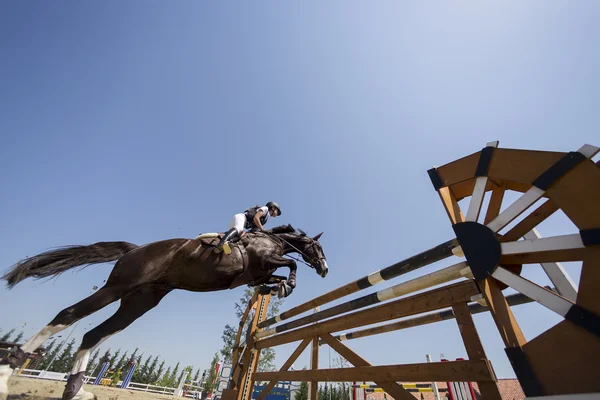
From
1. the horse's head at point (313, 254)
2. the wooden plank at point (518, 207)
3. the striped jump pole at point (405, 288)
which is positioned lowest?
the striped jump pole at point (405, 288)

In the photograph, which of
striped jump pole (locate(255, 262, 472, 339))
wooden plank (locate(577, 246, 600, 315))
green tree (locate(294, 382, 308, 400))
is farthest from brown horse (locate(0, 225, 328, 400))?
green tree (locate(294, 382, 308, 400))

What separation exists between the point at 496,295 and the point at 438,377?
0.60 meters

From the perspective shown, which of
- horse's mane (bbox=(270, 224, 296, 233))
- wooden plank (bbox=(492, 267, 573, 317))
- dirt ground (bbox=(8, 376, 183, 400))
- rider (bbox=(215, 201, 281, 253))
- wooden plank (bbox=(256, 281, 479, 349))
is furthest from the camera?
horse's mane (bbox=(270, 224, 296, 233))

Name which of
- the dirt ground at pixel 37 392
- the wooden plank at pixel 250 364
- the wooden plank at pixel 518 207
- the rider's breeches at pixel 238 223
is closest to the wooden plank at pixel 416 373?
the wooden plank at pixel 518 207

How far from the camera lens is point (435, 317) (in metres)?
2.62

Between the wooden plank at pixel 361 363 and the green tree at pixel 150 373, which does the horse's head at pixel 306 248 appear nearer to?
the wooden plank at pixel 361 363

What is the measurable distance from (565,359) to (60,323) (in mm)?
3467

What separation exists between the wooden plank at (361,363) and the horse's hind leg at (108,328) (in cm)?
215

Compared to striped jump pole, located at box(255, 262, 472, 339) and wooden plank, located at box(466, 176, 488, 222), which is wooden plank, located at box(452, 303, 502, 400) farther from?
wooden plank, located at box(466, 176, 488, 222)

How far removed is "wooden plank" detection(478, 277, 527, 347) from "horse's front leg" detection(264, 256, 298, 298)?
7.58 ft

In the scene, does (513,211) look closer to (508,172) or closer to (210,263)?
(508,172)

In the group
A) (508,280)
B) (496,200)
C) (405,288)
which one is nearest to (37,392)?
(405,288)

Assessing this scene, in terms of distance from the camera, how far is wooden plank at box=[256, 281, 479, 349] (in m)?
1.65

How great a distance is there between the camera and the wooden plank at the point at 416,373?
1353 millimetres
